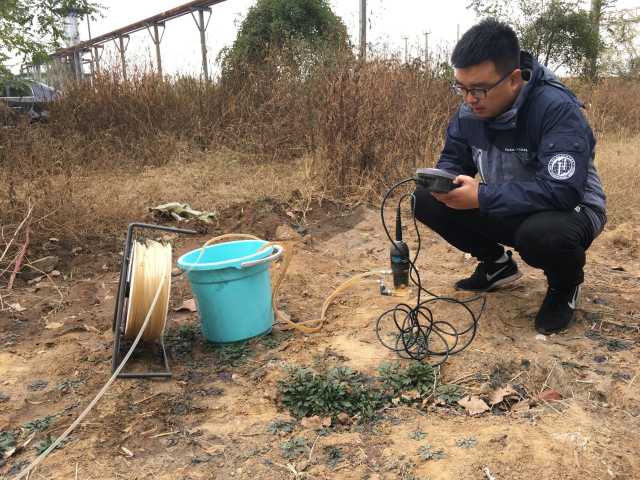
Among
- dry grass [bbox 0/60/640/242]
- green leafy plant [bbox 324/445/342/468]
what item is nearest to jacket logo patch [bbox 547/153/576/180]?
green leafy plant [bbox 324/445/342/468]

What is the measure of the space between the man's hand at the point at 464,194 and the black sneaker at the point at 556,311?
616 millimetres

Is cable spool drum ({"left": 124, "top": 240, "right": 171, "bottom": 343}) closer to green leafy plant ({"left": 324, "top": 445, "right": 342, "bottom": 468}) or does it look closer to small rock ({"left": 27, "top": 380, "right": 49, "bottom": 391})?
small rock ({"left": 27, "top": 380, "right": 49, "bottom": 391})

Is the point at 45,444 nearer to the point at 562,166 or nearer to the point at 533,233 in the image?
the point at 533,233

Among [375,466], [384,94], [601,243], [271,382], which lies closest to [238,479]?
[375,466]

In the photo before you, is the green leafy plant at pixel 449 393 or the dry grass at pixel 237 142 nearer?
the green leafy plant at pixel 449 393

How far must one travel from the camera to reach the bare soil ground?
1.74 m

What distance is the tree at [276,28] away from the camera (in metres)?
9.14

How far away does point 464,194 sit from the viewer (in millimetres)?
2381

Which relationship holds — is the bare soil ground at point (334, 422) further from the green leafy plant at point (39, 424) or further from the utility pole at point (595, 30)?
the utility pole at point (595, 30)

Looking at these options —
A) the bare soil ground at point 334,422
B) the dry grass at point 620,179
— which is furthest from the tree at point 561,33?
the bare soil ground at point 334,422

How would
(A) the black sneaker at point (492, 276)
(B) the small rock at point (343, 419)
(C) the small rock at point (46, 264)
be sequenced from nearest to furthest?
(B) the small rock at point (343, 419)
(A) the black sneaker at point (492, 276)
(C) the small rock at point (46, 264)

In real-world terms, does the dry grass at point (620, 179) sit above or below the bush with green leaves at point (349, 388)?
above

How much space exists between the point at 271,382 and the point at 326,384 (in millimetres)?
280

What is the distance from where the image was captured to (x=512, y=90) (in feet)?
7.67
